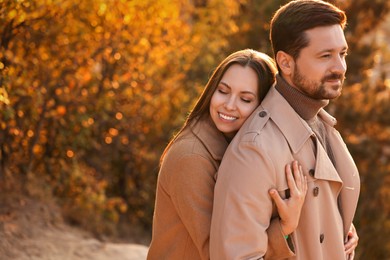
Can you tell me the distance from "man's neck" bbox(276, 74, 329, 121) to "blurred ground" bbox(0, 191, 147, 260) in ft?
10.4

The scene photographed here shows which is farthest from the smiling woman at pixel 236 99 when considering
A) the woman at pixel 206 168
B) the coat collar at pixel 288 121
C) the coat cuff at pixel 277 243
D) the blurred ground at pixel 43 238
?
the blurred ground at pixel 43 238

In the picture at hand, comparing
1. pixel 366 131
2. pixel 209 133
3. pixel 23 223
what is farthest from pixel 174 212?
pixel 366 131

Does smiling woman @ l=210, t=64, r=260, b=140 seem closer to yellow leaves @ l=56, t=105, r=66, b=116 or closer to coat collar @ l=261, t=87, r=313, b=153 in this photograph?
coat collar @ l=261, t=87, r=313, b=153

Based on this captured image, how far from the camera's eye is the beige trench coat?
9.97ft

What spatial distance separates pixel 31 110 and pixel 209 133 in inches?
139

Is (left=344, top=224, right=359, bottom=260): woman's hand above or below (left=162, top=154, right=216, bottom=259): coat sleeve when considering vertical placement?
below

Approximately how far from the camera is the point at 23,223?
635 cm

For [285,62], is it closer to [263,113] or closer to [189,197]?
[263,113]

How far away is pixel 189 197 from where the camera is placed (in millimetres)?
3250

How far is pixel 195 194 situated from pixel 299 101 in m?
0.67

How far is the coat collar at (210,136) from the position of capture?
11.1 ft

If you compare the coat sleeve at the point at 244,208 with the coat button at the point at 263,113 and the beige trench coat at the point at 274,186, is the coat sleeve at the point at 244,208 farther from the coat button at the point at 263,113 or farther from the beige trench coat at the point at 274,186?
the coat button at the point at 263,113

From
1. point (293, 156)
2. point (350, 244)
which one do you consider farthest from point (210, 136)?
point (350, 244)

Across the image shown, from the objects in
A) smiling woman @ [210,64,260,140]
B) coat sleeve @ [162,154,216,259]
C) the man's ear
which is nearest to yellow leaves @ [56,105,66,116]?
smiling woman @ [210,64,260,140]
